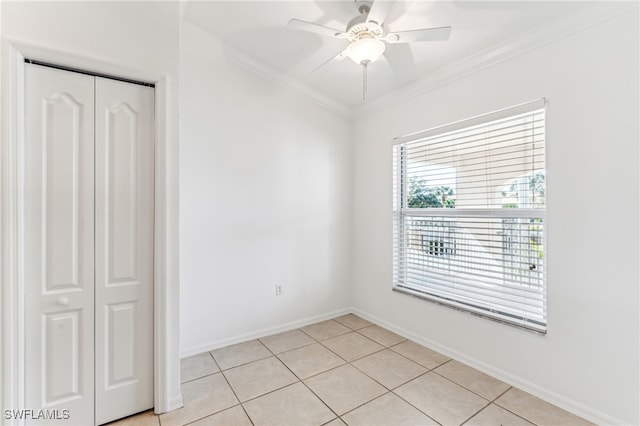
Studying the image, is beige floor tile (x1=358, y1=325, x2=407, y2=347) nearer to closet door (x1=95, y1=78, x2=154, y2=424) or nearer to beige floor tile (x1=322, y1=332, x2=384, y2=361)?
beige floor tile (x1=322, y1=332, x2=384, y2=361)

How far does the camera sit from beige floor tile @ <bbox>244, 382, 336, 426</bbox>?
1.79 metres

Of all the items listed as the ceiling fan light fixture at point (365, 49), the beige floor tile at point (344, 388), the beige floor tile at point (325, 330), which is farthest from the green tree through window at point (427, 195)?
the beige floor tile at point (344, 388)

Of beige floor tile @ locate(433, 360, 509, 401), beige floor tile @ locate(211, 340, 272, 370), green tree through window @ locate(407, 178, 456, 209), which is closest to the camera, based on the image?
beige floor tile @ locate(433, 360, 509, 401)

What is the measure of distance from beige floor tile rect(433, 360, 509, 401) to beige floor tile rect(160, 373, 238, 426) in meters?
1.64

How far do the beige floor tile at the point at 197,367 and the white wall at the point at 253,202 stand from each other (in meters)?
0.10

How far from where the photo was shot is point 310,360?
8.27ft

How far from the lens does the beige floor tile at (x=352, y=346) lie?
2631 millimetres

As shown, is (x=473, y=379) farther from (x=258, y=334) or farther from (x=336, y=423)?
(x=258, y=334)

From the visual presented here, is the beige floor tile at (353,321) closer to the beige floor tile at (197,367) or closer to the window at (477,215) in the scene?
the window at (477,215)

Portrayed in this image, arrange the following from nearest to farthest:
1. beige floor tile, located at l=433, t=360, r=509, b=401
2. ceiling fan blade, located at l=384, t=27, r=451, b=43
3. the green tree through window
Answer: ceiling fan blade, located at l=384, t=27, r=451, b=43
beige floor tile, located at l=433, t=360, r=509, b=401
the green tree through window

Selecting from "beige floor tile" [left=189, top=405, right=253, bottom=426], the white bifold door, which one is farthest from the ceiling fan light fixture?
"beige floor tile" [left=189, top=405, right=253, bottom=426]

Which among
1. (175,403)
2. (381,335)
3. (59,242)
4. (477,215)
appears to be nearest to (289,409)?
(175,403)

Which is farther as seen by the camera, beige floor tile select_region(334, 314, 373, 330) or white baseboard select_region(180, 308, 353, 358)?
beige floor tile select_region(334, 314, 373, 330)

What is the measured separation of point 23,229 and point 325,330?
259cm
